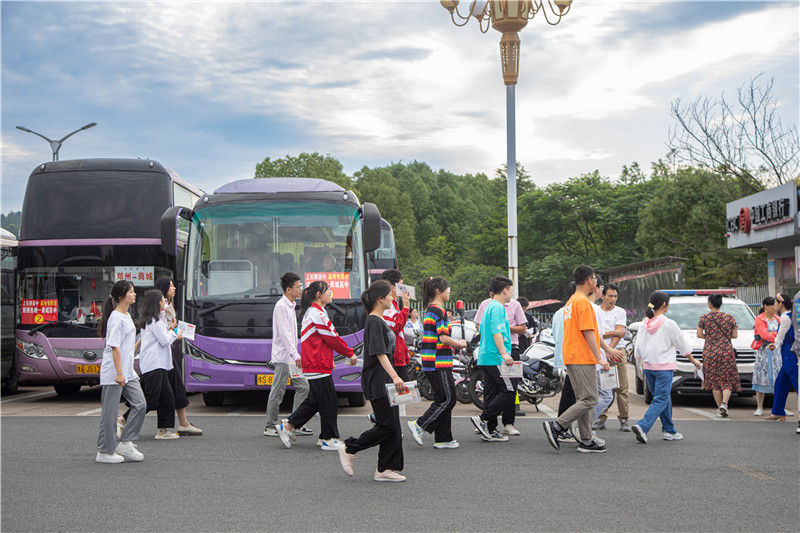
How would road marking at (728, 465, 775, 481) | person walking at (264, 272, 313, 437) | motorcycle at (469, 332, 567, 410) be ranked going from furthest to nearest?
1. motorcycle at (469, 332, 567, 410)
2. person walking at (264, 272, 313, 437)
3. road marking at (728, 465, 775, 481)

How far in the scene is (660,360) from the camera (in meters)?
10.0

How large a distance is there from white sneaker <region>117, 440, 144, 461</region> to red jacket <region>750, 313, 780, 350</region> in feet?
29.5

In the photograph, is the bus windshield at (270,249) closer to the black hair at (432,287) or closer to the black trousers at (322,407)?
the black trousers at (322,407)

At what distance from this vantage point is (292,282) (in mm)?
10062

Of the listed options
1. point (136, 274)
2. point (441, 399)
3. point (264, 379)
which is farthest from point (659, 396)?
point (136, 274)

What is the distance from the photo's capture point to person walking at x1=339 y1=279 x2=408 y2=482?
751cm

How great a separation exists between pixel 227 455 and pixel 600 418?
490 cm

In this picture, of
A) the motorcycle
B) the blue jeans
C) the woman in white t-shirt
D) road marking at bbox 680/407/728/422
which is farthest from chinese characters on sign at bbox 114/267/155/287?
road marking at bbox 680/407/728/422

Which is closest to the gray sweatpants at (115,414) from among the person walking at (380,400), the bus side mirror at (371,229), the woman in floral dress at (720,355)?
the person walking at (380,400)

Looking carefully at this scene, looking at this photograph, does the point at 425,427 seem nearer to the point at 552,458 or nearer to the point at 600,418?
the point at 552,458

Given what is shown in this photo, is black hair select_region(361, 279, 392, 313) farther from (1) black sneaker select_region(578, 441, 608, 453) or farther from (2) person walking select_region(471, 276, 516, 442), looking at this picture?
(1) black sneaker select_region(578, 441, 608, 453)

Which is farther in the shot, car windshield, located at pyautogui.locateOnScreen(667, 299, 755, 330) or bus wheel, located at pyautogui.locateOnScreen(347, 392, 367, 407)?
car windshield, located at pyautogui.locateOnScreen(667, 299, 755, 330)

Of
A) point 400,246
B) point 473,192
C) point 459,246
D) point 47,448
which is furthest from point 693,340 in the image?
point 473,192

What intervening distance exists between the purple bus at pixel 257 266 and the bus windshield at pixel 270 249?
0.01 m
